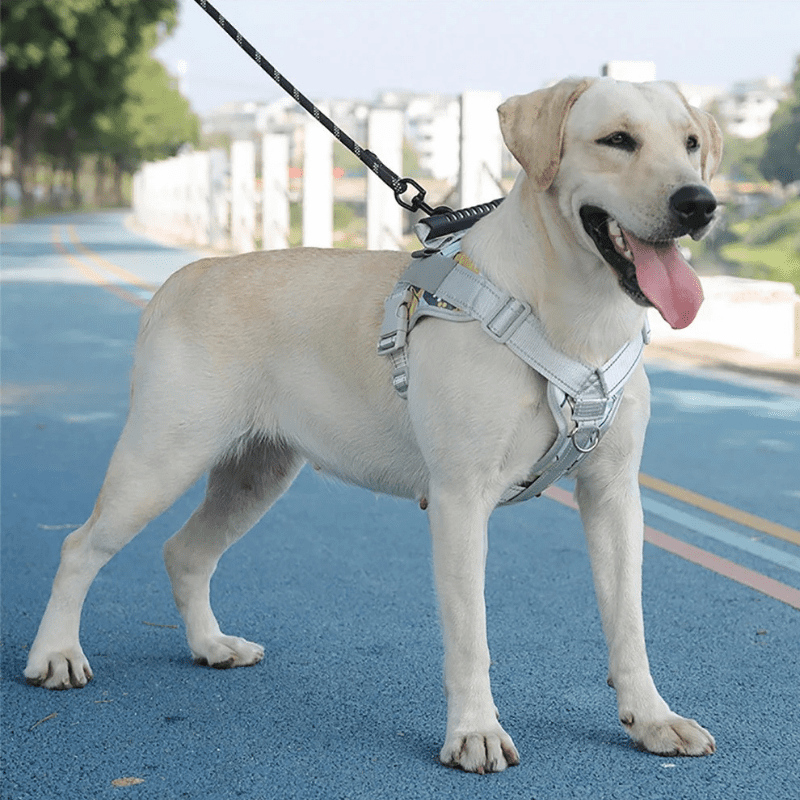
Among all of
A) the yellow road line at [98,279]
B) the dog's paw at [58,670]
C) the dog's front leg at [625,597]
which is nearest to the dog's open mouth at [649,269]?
the dog's front leg at [625,597]

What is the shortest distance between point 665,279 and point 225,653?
2.05 meters

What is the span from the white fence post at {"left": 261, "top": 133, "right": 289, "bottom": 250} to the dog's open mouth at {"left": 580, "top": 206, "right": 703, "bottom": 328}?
72.0 feet

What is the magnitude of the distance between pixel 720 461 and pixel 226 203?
2428cm

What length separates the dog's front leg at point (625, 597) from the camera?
376cm

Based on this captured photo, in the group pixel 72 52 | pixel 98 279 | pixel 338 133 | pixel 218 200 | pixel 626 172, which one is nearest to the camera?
pixel 626 172

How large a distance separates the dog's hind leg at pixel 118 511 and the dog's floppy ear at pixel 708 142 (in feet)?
5.68

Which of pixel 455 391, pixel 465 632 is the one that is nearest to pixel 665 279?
pixel 455 391

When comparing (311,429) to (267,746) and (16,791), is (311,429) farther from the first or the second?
(16,791)

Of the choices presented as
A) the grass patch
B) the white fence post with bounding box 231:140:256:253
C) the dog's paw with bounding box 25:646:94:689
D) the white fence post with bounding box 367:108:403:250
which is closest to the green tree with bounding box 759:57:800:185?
the grass patch

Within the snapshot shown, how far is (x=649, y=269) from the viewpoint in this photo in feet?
11.1

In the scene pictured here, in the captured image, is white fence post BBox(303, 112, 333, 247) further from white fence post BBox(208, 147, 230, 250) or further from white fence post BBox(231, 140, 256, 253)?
white fence post BBox(208, 147, 230, 250)

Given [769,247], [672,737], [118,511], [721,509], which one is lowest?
[769,247]

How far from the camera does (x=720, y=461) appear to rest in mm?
7828

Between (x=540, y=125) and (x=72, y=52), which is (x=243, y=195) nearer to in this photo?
(x=72, y=52)
